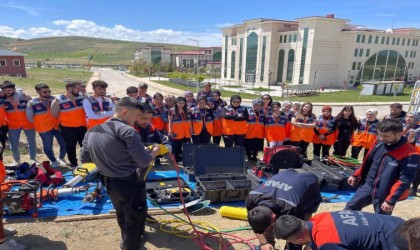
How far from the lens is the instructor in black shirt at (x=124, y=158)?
2863mm

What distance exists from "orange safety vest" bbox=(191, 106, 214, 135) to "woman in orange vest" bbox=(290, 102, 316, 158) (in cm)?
199

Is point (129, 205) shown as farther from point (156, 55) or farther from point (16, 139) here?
point (156, 55)

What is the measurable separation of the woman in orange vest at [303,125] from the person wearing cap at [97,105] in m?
4.29

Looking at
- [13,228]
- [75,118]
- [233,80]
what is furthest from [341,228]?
[233,80]

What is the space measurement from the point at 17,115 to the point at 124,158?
454cm

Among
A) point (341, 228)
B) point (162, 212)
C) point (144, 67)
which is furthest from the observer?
point (144, 67)

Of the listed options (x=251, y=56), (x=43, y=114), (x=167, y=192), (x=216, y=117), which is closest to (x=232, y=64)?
(x=251, y=56)

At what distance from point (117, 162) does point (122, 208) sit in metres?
0.65

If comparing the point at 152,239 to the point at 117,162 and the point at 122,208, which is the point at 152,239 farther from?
the point at 117,162

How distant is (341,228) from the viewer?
84.3 inches

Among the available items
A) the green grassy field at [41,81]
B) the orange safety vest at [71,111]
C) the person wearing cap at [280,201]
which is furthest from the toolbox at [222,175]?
the green grassy field at [41,81]

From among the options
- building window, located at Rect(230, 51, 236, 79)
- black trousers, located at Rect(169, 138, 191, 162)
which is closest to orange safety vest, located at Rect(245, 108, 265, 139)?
black trousers, located at Rect(169, 138, 191, 162)

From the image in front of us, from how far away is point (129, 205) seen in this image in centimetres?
314

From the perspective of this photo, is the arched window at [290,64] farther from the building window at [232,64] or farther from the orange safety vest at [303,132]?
the orange safety vest at [303,132]
